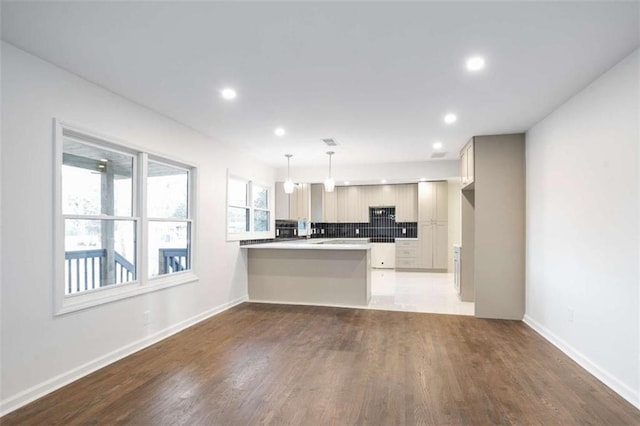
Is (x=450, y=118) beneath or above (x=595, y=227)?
above

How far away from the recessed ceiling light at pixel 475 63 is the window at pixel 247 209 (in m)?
3.68

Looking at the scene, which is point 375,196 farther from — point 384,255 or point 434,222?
point 434,222

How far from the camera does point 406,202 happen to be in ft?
30.5

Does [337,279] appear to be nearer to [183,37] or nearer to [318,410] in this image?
[318,410]

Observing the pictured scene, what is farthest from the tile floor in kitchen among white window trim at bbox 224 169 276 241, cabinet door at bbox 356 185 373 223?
white window trim at bbox 224 169 276 241

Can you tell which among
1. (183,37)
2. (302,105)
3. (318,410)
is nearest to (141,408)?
(318,410)

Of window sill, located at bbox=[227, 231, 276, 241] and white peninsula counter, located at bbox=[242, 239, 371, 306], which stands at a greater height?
window sill, located at bbox=[227, 231, 276, 241]

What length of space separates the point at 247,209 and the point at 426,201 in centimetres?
472

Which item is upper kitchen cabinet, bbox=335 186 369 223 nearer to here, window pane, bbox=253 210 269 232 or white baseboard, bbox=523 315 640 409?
window pane, bbox=253 210 269 232

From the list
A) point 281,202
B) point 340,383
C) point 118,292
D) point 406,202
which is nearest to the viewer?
point 340,383

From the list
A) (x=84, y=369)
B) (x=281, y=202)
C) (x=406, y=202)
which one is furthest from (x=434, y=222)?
(x=84, y=369)

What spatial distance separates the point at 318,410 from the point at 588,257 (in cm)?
263

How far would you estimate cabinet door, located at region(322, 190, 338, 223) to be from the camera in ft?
32.0

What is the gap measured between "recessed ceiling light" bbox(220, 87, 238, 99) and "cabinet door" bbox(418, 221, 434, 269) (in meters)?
6.57
